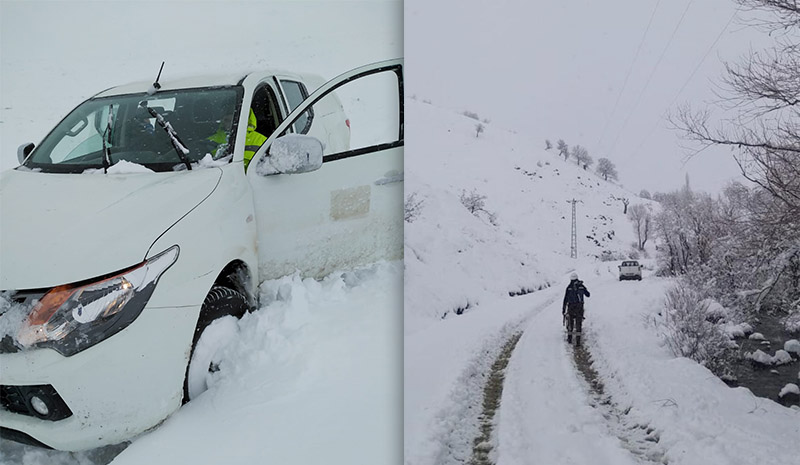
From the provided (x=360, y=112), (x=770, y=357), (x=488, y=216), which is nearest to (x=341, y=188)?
(x=360, y=112)

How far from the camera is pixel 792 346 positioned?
1.63 meters

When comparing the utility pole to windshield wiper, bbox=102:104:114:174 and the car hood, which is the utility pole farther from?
windshield wiper, bbox=102:104:114:174

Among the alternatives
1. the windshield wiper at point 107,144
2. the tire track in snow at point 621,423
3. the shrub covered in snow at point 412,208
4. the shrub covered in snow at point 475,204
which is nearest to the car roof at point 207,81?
the windshield wiper at point 107,144

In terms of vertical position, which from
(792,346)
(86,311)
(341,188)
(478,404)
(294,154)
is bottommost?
(478,404)

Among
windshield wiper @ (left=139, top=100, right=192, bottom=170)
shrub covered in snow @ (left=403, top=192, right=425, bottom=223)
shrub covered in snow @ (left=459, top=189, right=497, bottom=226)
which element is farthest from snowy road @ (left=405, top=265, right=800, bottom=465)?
windshield wiper @ (left=139, top=100, right=192, bottom=170)

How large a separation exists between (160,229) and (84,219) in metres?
0.24

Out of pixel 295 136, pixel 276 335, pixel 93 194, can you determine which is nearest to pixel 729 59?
pixel 295 136

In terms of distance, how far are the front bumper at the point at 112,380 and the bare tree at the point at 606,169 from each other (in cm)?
138

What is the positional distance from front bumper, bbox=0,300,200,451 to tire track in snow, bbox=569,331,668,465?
126 cm

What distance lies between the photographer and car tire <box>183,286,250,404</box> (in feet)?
5.59

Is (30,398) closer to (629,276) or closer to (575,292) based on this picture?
(575,292)

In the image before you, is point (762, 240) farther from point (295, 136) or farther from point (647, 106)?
point (295, 136)

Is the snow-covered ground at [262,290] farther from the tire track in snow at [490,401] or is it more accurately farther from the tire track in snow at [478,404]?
Result: the tire track in snow at [490,401]

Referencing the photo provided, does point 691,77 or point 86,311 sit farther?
point 691,77
